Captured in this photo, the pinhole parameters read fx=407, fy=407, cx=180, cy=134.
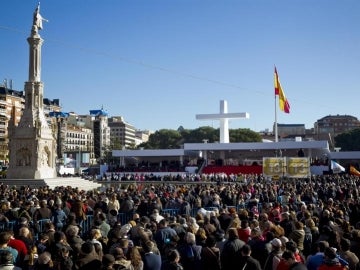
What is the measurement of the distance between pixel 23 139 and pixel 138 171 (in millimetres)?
25482

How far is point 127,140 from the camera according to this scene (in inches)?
6486

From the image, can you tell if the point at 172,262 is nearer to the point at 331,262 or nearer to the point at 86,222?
the point at 331,262

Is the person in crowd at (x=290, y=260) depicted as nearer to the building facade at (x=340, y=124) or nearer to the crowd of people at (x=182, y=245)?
the crowd of people at (x=182, y=245)

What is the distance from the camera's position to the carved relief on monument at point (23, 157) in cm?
2852

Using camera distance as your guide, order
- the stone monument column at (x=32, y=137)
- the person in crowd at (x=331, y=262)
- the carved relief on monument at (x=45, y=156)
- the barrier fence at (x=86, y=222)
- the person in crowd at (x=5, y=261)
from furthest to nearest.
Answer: the carved relief on monument at (x=45, y=156) < the stone monument column at (x=32, y=137) < the barrier fence at (x=86, y=222) < the person in crowd at (x=331, y=262) < the person in crowd at (x=5, y=261)

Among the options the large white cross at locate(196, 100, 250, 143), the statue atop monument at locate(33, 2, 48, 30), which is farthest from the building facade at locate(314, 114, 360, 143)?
the statue atop monument at locate(33, 2, 48, 30)

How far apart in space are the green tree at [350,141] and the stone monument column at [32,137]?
8382 centimetres

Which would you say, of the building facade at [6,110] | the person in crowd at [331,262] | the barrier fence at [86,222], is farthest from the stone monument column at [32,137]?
the building facade at [6,110]

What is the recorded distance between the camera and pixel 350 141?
324 ft

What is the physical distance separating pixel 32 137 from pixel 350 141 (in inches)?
3435

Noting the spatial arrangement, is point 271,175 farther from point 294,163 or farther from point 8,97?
point 8,97

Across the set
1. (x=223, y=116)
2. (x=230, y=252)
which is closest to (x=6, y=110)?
(x=223, y=116)

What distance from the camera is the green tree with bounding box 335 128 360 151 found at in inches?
3818

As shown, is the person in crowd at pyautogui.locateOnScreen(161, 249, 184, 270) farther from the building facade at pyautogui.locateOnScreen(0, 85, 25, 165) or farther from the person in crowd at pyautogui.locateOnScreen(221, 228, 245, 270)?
the building facade at pyautogui.locateOnScreen(0, 85, 25, 165)
